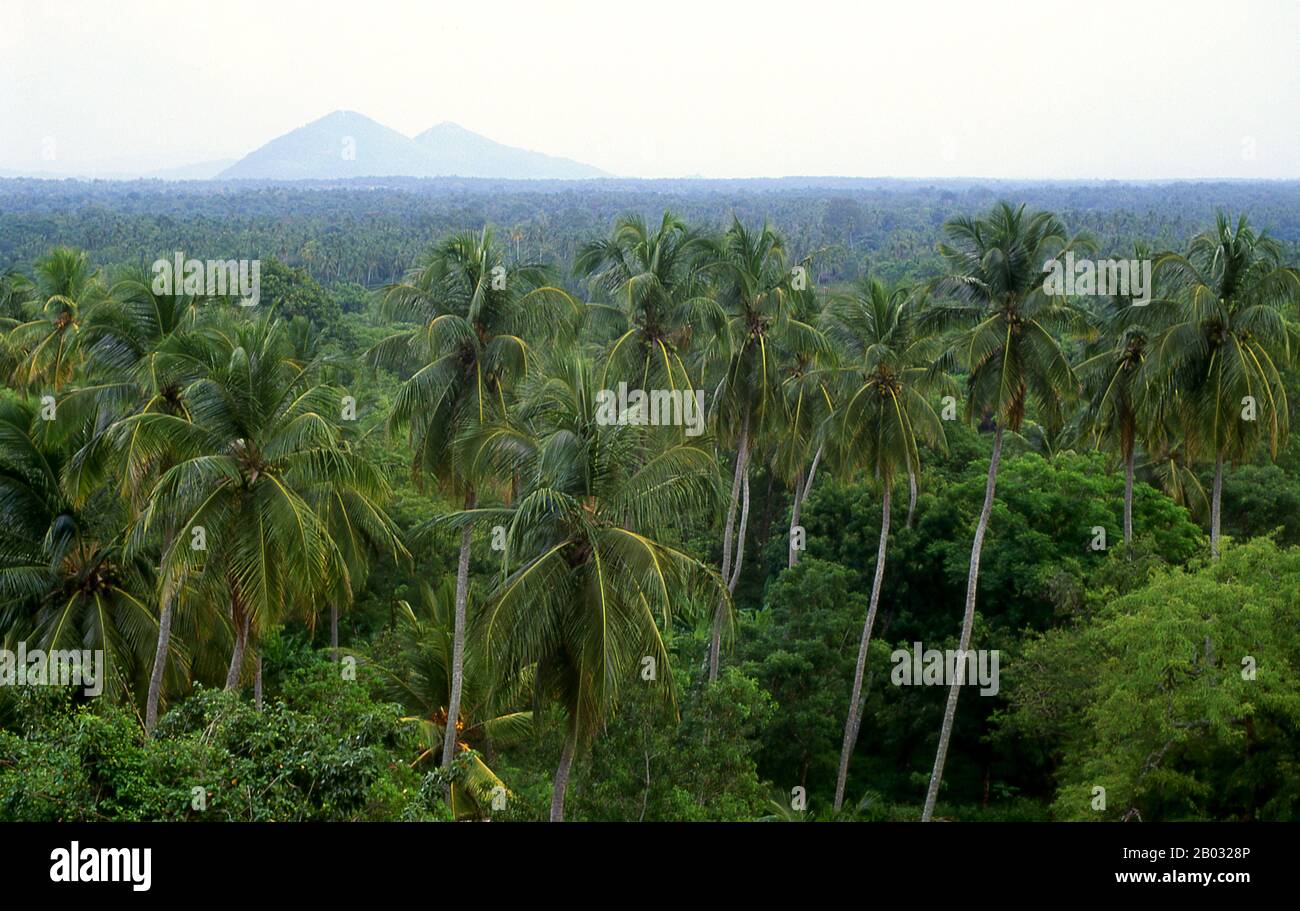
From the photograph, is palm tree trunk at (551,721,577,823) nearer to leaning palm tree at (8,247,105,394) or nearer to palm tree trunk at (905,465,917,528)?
palm tree trunk at (905,465,917,528)

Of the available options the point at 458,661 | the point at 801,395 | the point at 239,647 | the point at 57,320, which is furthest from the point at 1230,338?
the point at 57,320

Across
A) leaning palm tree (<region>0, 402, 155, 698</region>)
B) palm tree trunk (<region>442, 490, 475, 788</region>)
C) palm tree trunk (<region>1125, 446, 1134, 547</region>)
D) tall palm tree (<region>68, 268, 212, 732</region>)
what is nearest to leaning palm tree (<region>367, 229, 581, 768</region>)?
palm tree trunk (<region>442, 490, 475, 788</region>)

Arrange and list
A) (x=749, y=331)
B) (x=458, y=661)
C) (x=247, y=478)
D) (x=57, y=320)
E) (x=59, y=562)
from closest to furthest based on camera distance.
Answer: (x=247, y=478)
(x=59, y=562)
(x=458, y=661)
(x=749, y=331)
(x=57, y=320)

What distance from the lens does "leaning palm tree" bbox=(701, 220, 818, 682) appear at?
27.3 m

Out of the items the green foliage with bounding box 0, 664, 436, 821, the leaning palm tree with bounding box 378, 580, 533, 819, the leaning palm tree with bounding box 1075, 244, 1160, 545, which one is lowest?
the leaning palm tree with bounding box 378, 580, 533, 819

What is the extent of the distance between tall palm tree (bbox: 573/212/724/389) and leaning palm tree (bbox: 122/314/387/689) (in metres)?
9.93

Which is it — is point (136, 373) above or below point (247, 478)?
above

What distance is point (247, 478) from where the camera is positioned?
16.4 meters

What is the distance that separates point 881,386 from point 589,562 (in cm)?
1277

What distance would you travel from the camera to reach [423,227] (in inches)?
6383

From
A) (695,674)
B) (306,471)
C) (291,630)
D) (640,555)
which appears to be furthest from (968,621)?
(291,630)

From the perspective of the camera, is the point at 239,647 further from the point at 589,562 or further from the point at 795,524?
the point at 795,524

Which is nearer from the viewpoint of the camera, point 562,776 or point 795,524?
point 562,776
